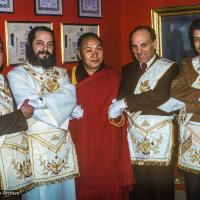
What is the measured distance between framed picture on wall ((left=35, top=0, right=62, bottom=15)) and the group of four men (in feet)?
2.07

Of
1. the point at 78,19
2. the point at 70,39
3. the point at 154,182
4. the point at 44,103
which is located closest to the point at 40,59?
the point at 44,103

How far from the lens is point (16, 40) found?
3621 mm


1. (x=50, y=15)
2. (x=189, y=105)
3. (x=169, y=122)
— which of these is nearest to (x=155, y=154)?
(x=169, y=122)

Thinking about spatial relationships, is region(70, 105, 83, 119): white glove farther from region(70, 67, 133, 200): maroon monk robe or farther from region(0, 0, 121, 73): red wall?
region(0, 0, 121, 73): red wall

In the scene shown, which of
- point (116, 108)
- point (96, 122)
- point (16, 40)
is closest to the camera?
point (116, 108)

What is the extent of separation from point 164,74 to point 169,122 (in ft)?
1.34

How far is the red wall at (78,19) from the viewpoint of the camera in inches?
144

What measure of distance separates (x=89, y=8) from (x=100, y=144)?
1.67 m

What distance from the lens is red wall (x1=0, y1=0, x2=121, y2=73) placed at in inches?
144

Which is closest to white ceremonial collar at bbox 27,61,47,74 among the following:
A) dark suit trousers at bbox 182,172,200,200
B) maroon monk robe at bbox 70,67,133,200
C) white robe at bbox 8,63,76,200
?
white robe at bbox 8,63,76,200

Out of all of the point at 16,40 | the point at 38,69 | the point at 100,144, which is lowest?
the point at 100,144

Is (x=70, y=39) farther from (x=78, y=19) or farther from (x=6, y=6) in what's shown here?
(x=6, y=6)

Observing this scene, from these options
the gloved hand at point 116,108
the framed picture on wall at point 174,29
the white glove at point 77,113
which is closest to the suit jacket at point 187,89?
the gloved hand at point 116,108

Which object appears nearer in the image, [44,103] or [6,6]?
[44,103]
